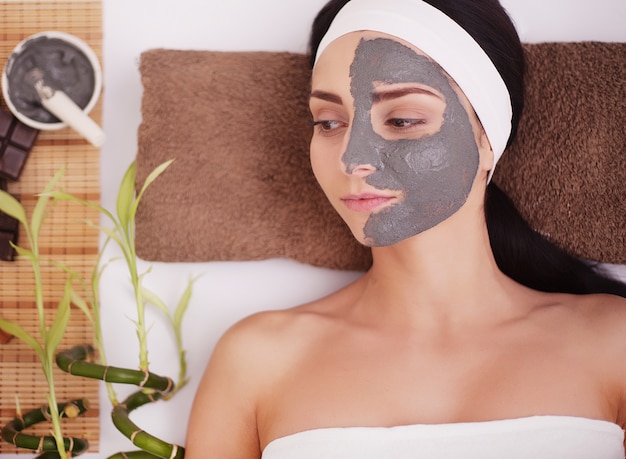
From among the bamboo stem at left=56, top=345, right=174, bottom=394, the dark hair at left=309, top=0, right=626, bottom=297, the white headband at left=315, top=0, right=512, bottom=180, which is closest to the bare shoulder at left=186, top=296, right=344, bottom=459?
the bamboo stem at left=56, top=345, right=174, bottom=394

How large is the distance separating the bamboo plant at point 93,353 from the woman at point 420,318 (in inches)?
5.4

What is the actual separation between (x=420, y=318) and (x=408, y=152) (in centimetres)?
35

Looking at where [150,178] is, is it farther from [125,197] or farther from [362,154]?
[362,154]

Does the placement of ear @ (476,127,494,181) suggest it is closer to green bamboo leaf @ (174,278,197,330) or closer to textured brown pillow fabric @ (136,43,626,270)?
textured brown pillow fabric @ (136,43,626,270)

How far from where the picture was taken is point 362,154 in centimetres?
110

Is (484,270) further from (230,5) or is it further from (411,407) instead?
(230,5)

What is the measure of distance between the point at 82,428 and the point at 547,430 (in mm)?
1038

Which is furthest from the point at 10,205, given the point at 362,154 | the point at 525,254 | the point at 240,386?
the point at 525,254

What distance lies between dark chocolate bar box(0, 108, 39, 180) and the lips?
0.79 meters

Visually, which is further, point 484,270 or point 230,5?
point 230,5

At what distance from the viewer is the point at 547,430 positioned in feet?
3.57

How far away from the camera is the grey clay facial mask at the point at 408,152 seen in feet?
3.59

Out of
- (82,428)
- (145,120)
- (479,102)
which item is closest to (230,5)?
(145,120)

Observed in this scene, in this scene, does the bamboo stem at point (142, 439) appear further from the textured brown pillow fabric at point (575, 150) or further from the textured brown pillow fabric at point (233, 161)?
the textured brown pillow fabric at point (575, 150)
